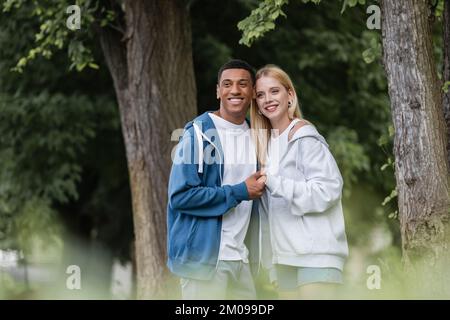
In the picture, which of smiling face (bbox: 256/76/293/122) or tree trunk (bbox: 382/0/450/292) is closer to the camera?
smiling face (bbox: 256/76/293/122)

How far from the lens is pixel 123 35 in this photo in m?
9.18

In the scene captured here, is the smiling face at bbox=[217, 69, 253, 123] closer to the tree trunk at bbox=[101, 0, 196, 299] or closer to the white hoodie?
→ the white hoodie

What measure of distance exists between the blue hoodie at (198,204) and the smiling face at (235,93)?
204 mm

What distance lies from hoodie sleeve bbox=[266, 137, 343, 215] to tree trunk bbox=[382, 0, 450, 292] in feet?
2.40

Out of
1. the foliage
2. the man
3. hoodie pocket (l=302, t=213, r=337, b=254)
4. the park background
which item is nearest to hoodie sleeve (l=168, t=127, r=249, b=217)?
the man

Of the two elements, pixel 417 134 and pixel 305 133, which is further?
pixel 417 134

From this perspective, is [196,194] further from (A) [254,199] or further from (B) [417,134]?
(B) [417,134]

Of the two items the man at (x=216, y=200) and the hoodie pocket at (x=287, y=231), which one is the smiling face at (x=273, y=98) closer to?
the man at (x=216, y=200)

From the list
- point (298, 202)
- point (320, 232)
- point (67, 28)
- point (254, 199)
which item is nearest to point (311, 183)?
point (298, 202)

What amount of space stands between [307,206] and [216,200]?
0.52 m

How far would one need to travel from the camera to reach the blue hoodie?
468cm

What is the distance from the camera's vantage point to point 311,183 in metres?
4.58

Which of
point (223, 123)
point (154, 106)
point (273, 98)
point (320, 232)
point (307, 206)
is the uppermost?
point (154, 106)
